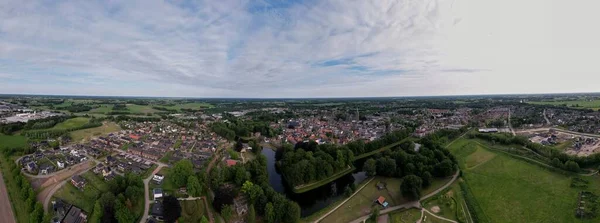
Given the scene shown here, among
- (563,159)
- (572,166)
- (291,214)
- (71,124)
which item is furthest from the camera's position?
(71,124)

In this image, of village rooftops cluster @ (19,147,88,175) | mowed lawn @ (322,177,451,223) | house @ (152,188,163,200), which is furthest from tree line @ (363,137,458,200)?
village rooftops cluster @ (19,147,88,175)

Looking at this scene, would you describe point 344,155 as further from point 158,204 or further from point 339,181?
point 158,204

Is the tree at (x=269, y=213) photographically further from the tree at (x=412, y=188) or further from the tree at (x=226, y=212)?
the tree at (x=412, y=188)

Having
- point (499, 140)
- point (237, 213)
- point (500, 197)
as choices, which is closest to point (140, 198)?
point (237, 213)

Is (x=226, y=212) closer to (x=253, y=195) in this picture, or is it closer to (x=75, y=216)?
(x=253, y=195)

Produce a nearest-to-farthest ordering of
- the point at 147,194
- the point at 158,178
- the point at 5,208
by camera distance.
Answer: the point at 5,208 < the point at 147,194 < the point at 158,178

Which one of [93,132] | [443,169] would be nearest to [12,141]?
[93,132]
